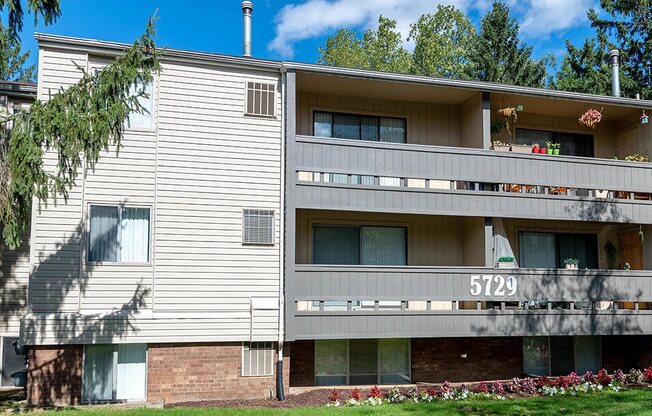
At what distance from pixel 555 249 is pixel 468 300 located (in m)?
4.30

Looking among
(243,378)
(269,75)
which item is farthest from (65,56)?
(243,378)

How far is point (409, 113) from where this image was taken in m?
16.4

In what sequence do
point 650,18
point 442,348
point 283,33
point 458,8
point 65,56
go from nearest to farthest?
point 65,56 < point 442,348 < point 650,18 < point 458,8 < point 283,33

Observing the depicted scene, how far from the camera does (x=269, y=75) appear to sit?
14.1 meters

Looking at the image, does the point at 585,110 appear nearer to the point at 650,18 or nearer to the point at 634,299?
the point at 634,299

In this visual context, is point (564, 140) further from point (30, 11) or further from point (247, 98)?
point (30, 11)

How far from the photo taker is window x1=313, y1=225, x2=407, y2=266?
15.4 m

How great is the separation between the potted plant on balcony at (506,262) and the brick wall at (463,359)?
6.89 feet

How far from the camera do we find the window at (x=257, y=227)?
13.5 metres

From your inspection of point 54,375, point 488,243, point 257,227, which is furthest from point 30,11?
point 488,243

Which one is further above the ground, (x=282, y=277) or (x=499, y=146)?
(x=499, y=146)

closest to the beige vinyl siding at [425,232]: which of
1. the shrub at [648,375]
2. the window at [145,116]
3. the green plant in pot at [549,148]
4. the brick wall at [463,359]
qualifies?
the brick wall at [463,359]

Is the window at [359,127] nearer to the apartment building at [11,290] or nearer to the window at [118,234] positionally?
the window at [118,234]

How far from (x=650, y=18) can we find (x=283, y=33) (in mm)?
32317
